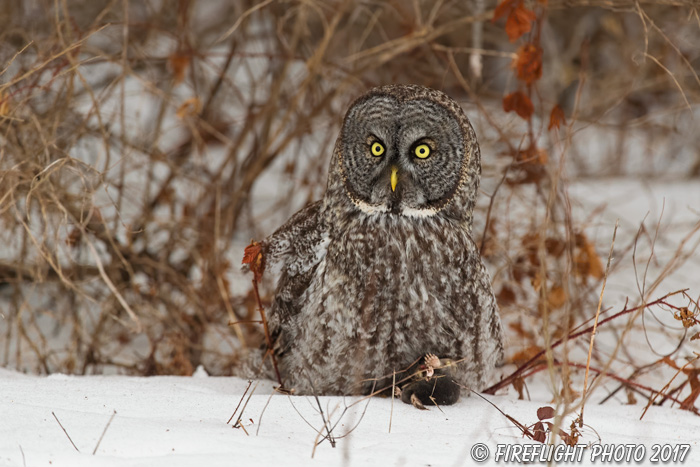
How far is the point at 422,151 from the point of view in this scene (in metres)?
2.40

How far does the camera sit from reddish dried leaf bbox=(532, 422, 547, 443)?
2.07 meters

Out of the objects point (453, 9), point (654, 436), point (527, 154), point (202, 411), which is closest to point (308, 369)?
point (202, 411)

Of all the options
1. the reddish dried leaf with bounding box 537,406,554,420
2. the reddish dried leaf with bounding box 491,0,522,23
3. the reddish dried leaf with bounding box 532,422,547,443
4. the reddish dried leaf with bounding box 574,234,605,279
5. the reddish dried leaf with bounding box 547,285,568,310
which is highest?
the reddish dried leaf with bounding box 491,0,522,23

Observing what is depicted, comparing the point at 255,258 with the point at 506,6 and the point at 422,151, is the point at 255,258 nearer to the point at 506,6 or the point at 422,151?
the point at 422,151

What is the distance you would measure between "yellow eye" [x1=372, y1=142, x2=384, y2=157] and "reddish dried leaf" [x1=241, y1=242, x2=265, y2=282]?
49cm

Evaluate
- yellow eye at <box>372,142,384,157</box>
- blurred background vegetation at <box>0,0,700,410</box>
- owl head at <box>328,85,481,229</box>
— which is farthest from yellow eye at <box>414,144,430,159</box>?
blurred background vegetation at <box>0,0,700,410</box>

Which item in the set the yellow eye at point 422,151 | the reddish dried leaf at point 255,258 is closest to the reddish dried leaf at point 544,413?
the yellow eye at point 422,151

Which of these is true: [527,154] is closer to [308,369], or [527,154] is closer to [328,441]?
[308,369]

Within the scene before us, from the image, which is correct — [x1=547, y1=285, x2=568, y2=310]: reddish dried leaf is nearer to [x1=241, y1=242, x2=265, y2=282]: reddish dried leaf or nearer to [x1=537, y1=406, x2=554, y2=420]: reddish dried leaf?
[x1=537, y1=406, x2=554, y2=420]: reddish dried leaf

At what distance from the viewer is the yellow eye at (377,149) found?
2.41 meters

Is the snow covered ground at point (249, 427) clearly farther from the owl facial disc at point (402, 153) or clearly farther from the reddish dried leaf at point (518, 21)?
the reddish dried leaf at point (518, 21)

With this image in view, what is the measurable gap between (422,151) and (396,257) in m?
0.34

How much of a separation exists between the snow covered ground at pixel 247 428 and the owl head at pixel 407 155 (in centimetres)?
64

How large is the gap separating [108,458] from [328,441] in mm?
554
